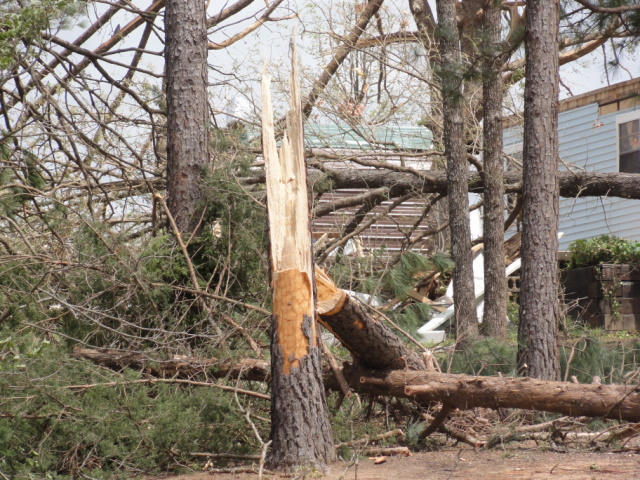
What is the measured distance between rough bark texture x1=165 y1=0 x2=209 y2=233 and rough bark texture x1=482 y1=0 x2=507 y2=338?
150 inches

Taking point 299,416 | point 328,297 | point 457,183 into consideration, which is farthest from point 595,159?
point 299,416

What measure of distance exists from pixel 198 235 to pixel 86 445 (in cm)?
227

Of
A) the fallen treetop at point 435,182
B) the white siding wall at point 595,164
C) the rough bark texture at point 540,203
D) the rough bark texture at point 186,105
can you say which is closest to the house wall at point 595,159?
the white siding wall at point 595,164

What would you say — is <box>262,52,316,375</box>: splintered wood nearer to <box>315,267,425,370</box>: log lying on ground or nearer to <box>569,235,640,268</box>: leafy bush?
<box>315,267,425,370</box>: log lying on ground

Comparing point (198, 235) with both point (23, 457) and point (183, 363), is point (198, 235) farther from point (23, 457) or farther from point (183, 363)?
point (23, 457)

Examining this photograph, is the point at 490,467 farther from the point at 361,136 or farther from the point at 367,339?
the point at 361,136

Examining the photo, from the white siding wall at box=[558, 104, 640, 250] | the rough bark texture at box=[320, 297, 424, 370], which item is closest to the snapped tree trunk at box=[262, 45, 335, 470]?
the rough bark texture at box=[320, 297, 424, 370]

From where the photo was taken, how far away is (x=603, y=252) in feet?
46.3

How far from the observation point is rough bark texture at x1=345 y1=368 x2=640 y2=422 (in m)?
4.52

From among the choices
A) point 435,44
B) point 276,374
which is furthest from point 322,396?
point 435,44

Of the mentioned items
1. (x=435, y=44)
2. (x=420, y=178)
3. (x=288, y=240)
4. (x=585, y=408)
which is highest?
(x=435, y=44)

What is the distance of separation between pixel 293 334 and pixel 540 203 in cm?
308

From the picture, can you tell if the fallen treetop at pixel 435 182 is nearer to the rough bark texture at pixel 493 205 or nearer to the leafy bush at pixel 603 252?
the rough bark texture at pixel 493 205

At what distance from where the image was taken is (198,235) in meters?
6.23
